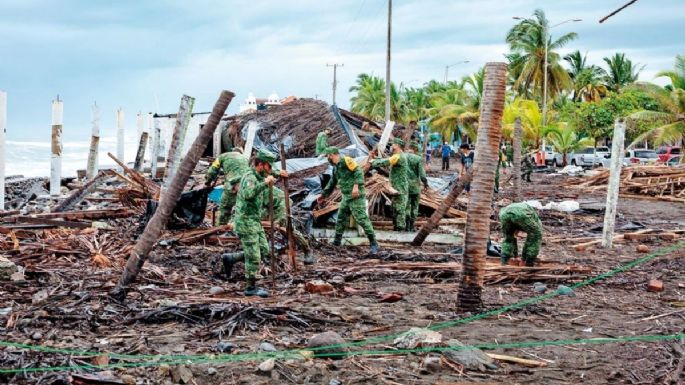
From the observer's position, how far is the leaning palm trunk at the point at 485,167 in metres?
7.20

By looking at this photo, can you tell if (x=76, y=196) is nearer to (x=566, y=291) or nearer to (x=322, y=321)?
(x=322, y=321)

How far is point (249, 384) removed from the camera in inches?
212

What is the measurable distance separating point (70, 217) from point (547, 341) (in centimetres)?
922

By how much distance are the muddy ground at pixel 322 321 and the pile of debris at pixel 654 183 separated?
45.7 feet

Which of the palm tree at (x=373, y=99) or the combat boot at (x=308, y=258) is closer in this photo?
the combat boot at (x=308, y=258)

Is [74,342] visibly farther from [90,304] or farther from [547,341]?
[547,341]

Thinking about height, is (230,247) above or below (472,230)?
below

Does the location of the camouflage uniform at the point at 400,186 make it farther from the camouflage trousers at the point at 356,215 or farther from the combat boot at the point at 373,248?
the combat boot at the point at 373,248

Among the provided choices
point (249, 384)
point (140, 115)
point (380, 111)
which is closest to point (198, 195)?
point (249, 384)

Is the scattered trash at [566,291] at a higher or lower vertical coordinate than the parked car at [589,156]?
lower

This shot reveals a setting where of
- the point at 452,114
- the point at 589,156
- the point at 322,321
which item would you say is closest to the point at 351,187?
the point at 322,321

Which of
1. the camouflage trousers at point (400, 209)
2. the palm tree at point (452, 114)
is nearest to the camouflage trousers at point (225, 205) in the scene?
the camouflage trousers at point (400, 209)

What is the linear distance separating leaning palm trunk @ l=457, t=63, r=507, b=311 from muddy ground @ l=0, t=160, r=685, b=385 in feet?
2.24

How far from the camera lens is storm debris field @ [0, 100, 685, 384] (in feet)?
18.6
